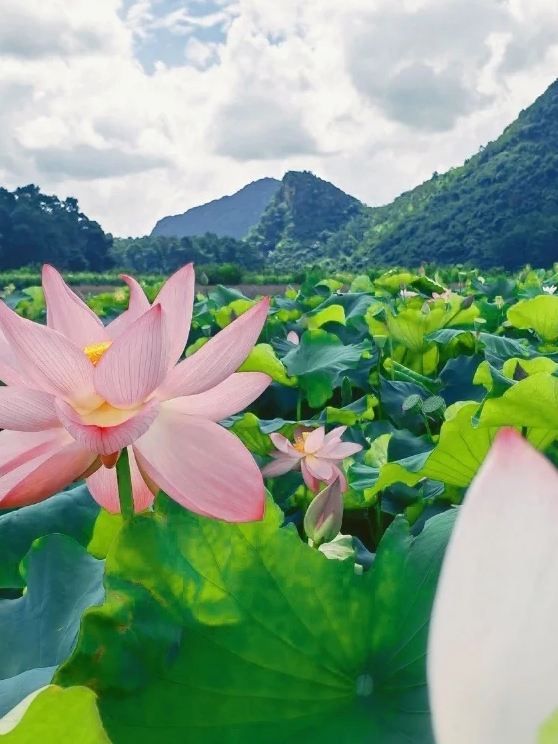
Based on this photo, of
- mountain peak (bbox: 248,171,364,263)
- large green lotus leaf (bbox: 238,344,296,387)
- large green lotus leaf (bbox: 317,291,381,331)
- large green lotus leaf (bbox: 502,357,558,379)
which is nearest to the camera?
large green lotus leaf (bbox: 502,357,558,379)

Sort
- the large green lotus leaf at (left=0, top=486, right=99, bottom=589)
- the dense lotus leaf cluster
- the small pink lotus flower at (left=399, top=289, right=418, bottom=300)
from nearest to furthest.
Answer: the dense lotus leaf cluster → the large green lotus leaf at (left=0, top=486, right=99, bottom=589) → the small pink lotus flower at (left=399, top=289, right=418, bottom=300)

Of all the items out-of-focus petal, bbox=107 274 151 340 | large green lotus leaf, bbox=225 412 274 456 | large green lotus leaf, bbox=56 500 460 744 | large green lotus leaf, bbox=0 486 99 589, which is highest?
out-of-focus petal, bbox=107 274 151 340

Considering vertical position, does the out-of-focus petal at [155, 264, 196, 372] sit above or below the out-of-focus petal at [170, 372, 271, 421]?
above

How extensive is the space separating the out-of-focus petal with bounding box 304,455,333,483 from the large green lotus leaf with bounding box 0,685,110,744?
0.62 meters

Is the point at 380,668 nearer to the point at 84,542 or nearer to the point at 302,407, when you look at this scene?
the point at 84,542

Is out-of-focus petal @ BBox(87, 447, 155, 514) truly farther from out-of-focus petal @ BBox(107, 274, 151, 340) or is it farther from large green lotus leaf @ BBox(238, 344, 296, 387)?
large green lotus leaf @ BBox(238, 344, 296, 387)

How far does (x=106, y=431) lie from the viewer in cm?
45

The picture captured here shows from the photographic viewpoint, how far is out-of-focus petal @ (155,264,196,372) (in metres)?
0.52

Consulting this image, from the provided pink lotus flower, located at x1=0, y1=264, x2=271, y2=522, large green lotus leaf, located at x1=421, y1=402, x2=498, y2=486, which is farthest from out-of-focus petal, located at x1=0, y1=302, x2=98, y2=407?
large green lotus leaf, located at x1=421, y1=402, x2=498, y2=486

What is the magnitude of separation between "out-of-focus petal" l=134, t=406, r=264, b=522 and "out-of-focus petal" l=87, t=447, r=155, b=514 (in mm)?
54

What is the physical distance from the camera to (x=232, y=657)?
35 centimetres

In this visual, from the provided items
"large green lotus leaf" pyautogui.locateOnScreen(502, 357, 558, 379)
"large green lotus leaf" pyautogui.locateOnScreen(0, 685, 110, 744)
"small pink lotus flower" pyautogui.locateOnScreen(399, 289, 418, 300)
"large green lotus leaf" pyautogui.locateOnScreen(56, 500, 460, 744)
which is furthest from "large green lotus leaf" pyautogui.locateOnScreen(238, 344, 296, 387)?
"small pink lotus flower" pyautogui.locateOnScreen(399, 289, 418, 300)

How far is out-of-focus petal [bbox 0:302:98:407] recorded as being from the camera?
0.46 meters

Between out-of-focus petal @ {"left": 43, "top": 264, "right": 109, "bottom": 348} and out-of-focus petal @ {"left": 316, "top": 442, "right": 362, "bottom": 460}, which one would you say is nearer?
out-of-focus petal @ {"left": 43, "top": 264, "right": 109, "bottom": 348}
